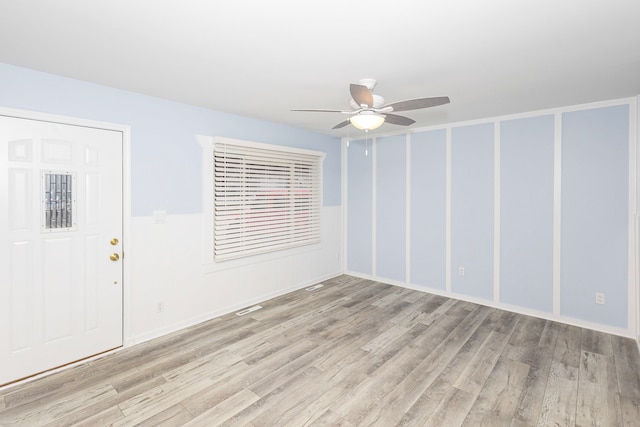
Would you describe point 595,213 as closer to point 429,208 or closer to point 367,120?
point 429,208

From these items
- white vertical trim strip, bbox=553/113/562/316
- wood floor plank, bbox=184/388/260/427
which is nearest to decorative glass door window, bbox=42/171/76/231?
wood floor plank, bbox=184/388/260/427

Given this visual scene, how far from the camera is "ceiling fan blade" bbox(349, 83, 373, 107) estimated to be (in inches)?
83.6

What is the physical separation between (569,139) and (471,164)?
1.09 m

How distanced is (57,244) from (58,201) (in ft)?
1.23

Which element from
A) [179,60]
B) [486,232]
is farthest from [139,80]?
[486,232]

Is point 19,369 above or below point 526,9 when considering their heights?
below

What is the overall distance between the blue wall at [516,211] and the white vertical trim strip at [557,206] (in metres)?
0.01

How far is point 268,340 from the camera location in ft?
10.7

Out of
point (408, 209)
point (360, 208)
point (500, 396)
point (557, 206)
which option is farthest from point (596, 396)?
point (360, 208)

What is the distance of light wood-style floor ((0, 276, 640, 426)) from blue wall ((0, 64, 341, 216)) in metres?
1.51

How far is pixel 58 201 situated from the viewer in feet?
8.82

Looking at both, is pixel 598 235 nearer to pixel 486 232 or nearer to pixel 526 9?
pixel 486 232

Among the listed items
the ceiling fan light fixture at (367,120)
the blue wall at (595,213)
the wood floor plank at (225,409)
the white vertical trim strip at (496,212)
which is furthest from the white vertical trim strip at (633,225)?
the wood floor plank at (225,409)

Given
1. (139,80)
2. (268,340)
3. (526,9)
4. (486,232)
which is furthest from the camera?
(486,232)
